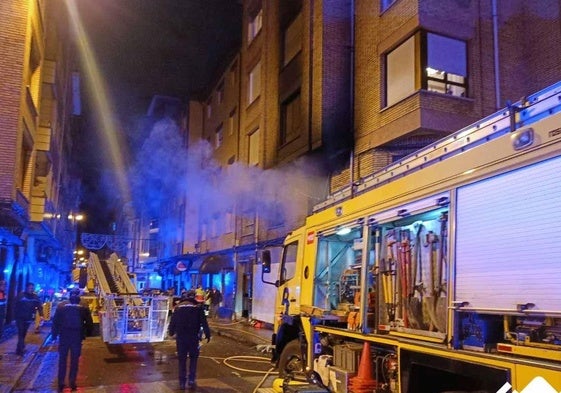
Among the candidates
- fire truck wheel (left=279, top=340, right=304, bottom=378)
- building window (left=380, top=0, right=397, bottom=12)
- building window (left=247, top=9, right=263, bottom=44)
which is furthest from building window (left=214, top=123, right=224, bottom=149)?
fire truck wheel (left=279, top=340, right=304, bottom=378)

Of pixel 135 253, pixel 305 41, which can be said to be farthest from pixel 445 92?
pixel 135 253

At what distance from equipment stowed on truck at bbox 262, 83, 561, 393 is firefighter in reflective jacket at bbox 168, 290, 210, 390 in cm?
241

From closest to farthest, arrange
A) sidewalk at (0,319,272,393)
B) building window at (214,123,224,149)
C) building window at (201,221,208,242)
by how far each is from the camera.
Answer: sidewalk at (0,319,272,393) < building window at (214,123,224,149) < building window at (201,221,208,242)

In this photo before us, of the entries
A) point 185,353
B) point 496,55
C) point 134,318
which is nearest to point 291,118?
point 496,55

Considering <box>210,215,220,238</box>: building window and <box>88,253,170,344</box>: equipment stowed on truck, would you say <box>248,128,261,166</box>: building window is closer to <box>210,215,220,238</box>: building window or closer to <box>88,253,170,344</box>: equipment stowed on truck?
<box>210,215,220,238</box>: building window

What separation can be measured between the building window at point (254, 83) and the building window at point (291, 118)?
3043 millimetres

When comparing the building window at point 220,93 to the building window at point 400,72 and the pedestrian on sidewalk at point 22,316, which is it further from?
the pedestrian on sidewalk at point 22,316

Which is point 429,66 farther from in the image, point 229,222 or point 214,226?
point 214,226

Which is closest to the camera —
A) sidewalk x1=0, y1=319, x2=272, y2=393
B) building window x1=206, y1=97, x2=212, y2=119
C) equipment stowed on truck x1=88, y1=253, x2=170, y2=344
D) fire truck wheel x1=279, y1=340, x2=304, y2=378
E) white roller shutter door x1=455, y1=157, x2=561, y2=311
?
white roller shutter door x1=455, y1=157, x2=561, y2=311

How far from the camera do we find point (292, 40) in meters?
18.8

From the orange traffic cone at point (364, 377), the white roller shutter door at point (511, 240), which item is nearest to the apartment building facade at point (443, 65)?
the orange traffic cone at point (364, 377)

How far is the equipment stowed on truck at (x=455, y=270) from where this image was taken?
10.9 feet

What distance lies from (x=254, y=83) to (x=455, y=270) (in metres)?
20.1

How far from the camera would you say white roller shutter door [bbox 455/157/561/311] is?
3227 mm
